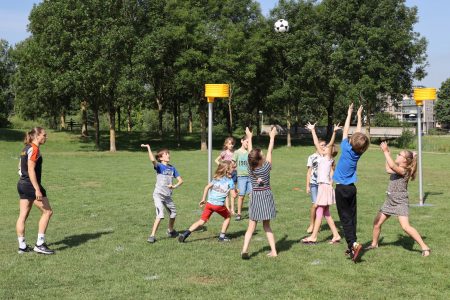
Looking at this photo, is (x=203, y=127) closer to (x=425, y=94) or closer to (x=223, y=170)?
(x=425, y=94)

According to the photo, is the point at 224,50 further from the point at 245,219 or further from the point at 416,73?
the point at 245,219

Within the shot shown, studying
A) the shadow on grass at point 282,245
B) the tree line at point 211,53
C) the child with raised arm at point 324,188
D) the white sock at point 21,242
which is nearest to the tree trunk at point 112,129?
the tree line at point 211,53

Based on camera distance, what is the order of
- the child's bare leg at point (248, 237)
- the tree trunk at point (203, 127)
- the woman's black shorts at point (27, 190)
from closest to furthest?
the child's bare leg at point (248, 237) < the woman's black shorts at point (27, 190) < the tree trunk at point (203, 127)

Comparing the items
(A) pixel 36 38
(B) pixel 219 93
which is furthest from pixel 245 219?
(A) pixel 36 38

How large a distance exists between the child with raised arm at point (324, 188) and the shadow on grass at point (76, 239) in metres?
4.05

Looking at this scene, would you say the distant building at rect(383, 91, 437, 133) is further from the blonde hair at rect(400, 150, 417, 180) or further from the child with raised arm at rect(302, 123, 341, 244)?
the blonde hair at rect(400, 150, 417, 180)

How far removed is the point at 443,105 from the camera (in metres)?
109

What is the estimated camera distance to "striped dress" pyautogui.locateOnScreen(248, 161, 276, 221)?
7695 mm

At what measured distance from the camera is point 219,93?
11.6 meters

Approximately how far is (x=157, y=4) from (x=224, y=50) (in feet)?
22.6

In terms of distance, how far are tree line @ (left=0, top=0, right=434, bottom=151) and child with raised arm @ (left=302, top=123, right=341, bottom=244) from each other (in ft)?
97.2

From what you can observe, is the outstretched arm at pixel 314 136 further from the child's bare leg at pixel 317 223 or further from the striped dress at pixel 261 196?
the striped dress at pixel 261 196

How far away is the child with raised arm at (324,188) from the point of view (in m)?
8.66

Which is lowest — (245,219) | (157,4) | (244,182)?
(245,219)
